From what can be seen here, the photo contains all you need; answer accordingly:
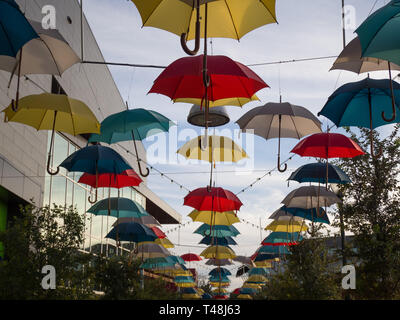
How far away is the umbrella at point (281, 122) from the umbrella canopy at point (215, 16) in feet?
8.68

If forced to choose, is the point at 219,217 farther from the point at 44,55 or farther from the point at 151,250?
the point at 44,55

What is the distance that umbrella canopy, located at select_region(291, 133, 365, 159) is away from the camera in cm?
980

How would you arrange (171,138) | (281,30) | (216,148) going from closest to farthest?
(281,30), (216,148), (171,138)

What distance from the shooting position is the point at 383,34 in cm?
561

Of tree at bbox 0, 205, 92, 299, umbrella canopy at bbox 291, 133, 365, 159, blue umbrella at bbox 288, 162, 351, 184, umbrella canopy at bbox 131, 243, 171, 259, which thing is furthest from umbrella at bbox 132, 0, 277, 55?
umbrella canopy at bbox 131, 243, 171, 259

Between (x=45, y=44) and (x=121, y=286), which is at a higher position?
(x=45, y=44)

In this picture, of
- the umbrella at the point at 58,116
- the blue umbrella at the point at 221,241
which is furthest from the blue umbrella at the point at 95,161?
the blue umbrella at the point at 221,241

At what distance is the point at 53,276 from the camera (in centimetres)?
757

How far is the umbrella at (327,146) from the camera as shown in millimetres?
9805

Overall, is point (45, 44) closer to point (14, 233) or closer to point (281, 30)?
point (14, 233)

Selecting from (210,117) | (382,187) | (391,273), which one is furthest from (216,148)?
(382,187)

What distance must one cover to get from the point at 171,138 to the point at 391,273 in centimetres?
980

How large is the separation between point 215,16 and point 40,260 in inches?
177

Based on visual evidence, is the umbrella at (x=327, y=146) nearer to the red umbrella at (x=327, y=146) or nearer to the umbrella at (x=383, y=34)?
the red umbrella at (x=327, y=146)
